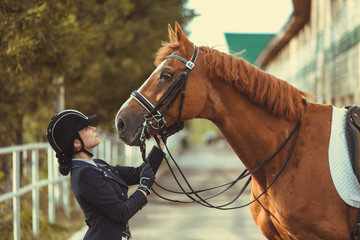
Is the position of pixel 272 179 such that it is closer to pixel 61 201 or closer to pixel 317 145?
pixel 317 145

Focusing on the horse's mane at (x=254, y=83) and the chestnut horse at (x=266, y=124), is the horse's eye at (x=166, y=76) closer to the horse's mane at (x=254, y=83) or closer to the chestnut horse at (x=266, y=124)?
the chestnut horse at (x=266, y=124)

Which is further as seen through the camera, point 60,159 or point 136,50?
point 136,50

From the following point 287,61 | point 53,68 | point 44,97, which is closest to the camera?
point 53,68

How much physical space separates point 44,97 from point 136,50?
481 cm

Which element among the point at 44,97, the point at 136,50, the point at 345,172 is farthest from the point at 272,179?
the point at 136,50

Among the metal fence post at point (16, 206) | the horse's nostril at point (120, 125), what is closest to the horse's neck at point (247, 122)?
the horse's nostril at point (120, 125)

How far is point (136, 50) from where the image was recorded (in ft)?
39.4

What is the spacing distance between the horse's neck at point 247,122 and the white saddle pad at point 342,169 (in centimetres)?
32

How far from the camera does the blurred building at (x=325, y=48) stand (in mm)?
12797

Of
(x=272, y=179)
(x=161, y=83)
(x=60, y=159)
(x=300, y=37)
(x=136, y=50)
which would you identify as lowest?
(x=272, y=179)

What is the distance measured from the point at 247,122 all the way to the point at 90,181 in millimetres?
1208

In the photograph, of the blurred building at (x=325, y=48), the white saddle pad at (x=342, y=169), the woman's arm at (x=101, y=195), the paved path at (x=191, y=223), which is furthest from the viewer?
the blurred building at (x=325, y=48)

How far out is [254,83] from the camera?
3.15 metres

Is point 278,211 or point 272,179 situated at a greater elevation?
point 272,179
